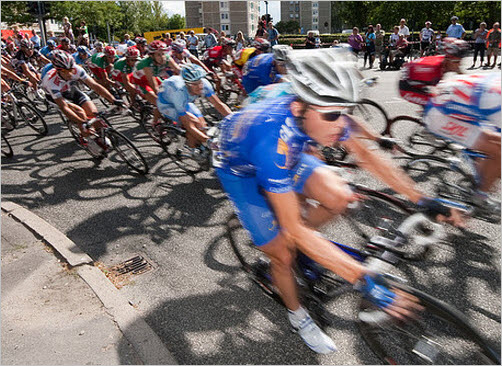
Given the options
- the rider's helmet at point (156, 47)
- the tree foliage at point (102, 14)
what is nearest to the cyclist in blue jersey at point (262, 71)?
the rider's helmet at point (156, 47)

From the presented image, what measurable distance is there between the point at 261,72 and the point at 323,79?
3.90 m

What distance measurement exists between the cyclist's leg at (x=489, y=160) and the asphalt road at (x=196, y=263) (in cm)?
62

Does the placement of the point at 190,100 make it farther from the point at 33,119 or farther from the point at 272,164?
the point at 33,119

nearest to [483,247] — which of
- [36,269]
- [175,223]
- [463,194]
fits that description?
[463,194]

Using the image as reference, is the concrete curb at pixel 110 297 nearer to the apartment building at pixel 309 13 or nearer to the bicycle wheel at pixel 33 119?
the bicycle wheel at pixel 33 119

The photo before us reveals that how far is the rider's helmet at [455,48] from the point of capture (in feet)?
15.9

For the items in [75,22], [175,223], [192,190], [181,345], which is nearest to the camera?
[181,345]

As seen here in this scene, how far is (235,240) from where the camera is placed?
145 inches

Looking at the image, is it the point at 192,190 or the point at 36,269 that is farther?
the point at 192,190

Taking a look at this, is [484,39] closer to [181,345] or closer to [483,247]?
[483,247]

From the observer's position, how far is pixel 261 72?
5.88 metres

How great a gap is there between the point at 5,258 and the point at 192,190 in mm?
2564

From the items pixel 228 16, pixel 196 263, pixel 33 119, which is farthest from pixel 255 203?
pixel 228 16

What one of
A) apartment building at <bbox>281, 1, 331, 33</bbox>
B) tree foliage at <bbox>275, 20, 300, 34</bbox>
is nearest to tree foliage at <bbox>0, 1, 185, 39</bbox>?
tree foliage at <bbox>275, 20, 300, 34</bbox>
